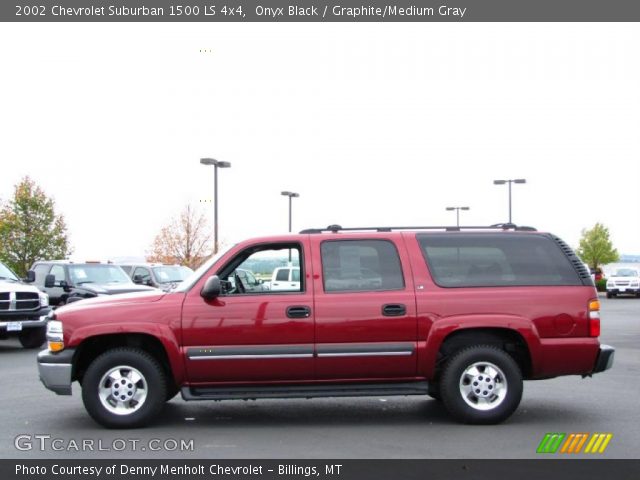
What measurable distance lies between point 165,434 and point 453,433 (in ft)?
9.00

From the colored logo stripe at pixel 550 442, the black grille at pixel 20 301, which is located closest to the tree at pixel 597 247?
the black grille at pixel 20 301

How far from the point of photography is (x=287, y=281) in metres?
8.18

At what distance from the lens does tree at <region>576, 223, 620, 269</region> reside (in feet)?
282

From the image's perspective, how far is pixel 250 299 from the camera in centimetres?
792

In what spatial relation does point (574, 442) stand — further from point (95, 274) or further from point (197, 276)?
point (95, 274)

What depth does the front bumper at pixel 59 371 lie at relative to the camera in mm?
7859

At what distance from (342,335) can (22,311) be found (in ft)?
32.8

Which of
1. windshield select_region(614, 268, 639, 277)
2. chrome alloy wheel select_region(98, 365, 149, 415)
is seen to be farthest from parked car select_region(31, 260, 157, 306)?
windshield select_region(614, 268, 639, 277)

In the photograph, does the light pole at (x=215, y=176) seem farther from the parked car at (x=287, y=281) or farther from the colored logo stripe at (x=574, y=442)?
the colored logo stripe at (x=574, y=442)

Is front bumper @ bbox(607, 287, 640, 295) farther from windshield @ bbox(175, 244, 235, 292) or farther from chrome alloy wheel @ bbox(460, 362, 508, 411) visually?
windshield @ bbox(175, 244, 235, 292)

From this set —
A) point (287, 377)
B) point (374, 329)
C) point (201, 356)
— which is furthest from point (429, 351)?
point (201, 356)

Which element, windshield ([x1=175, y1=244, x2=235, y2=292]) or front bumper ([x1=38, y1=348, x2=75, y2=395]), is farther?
windshield ([x1=175, y1=244, x2=235, y2=292])

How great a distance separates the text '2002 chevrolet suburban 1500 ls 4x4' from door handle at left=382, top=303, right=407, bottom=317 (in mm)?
14

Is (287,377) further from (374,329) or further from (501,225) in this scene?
(501,225)
